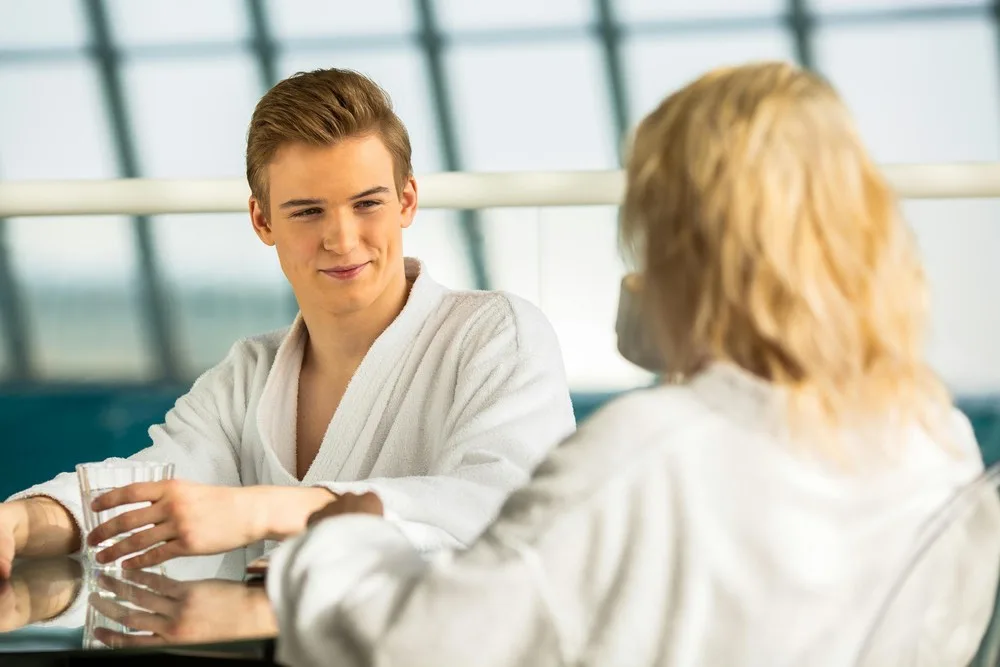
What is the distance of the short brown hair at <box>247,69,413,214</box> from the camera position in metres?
1.65

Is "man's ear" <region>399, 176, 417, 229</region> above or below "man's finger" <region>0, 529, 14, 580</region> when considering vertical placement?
above

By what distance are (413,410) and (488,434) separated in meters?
0.22

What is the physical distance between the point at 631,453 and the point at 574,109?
5.24 m

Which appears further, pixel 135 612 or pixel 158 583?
pixel 158 583

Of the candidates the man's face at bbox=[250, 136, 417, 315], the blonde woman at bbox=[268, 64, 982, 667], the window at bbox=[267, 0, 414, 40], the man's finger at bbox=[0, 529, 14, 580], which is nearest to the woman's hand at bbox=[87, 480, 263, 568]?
the man's finger at bbox=[0, 529, 14, 580]

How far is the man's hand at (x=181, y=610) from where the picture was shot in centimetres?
98

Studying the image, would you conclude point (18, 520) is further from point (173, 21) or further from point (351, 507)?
point (173, 21)

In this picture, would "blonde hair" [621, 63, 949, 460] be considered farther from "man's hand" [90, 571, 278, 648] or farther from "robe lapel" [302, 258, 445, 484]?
"robe lapel" [302, 258, 445, 484]

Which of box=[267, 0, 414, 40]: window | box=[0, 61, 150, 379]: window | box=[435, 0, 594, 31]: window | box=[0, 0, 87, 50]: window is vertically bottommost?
box=[0, 61, 150, 379]: window

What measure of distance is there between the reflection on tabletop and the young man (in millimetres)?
181

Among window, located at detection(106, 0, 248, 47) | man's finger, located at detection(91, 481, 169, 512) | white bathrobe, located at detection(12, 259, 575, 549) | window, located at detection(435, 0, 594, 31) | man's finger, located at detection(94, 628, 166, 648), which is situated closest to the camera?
man's finger, located at detection(94, 628, 166, 648)

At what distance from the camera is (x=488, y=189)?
3920 mm

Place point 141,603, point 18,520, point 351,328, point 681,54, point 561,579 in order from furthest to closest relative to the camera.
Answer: point 681,54 → point 351,328 → point 18,520 → point 141,603 → point 561,579

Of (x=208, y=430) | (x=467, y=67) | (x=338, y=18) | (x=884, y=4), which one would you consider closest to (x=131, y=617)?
(x=208, y=430)
